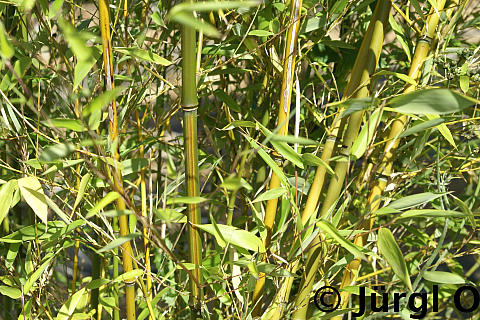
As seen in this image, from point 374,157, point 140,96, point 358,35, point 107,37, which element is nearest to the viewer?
point 107,37

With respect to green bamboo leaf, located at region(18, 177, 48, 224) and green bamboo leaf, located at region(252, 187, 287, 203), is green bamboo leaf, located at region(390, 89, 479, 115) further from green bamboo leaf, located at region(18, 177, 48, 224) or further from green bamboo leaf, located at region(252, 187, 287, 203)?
green bamboo leaf, located at region(18, 177, 48, 224)

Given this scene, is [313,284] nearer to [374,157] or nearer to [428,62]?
[374,157]

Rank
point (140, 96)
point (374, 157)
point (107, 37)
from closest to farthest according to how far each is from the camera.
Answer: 1. point (107, 37)
2. point (140, 96)
3. point (374, 157)

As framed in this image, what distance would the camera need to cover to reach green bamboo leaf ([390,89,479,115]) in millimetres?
312

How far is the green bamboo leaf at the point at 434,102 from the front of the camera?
0.31 m

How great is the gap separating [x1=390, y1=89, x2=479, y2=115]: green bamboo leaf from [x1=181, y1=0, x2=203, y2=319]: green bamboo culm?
0.17m

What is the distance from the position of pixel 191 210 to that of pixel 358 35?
0.52 meters

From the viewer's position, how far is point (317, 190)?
574mm

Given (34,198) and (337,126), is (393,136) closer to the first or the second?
(337,126)

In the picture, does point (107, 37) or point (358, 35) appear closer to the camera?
point (107, 37)

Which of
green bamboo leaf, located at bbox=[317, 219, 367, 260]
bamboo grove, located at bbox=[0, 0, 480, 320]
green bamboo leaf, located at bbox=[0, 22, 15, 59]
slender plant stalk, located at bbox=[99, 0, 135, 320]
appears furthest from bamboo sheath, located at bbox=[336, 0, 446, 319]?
green bamboo leaf, located at bbox=[0, 22, 15, 59]

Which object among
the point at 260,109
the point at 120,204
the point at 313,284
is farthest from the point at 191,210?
the point at 260,109

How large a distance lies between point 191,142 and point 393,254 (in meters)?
0.21

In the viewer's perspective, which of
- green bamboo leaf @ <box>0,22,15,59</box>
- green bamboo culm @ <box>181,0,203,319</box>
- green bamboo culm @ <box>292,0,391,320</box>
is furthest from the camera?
green bamboo culm @ <box>292,0,391,320</box>
